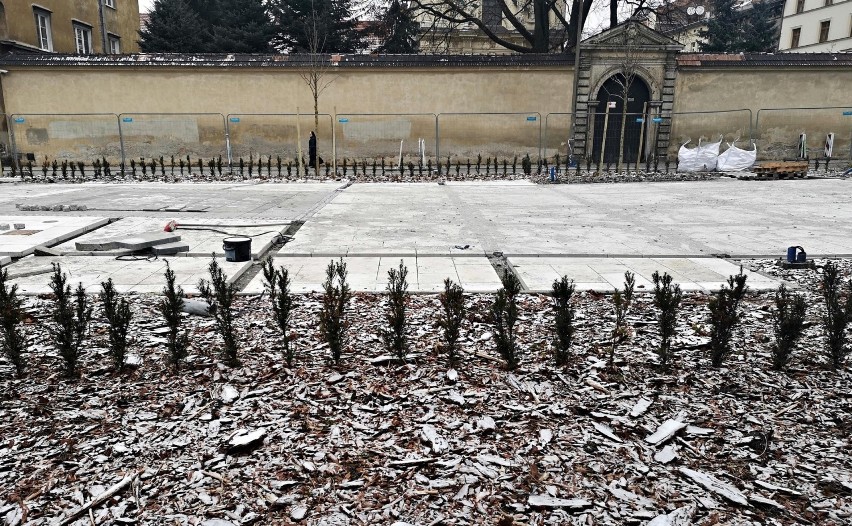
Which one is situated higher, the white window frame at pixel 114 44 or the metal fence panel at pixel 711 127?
the white window frame at pixel 114 44

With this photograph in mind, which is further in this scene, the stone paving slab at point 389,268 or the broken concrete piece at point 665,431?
the stone paving slab at point 389,268

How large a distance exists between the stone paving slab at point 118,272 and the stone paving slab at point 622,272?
371 centimetres

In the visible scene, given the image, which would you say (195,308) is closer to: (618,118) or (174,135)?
(174,135)

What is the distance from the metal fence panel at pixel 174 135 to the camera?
86.3 feet

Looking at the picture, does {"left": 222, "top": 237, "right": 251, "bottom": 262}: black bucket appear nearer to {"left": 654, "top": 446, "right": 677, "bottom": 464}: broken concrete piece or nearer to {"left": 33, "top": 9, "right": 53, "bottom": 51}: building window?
{"left": 654, "top": 446, "right": 677, "bottom": 464}: broken concrete piece

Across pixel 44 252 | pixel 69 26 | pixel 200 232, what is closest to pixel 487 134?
pixel 200 232

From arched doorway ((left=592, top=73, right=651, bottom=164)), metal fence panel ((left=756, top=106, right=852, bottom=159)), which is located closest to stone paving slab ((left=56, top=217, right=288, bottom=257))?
arched doorway ((left=592, top=73, right=651, bottom=164))

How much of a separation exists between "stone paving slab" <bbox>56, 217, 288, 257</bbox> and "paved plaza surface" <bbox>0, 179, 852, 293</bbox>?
36mm

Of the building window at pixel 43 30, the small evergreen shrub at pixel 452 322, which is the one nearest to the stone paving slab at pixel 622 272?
the small evergreen shrub at pixel 452 322

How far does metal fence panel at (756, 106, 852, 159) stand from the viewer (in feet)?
85.9

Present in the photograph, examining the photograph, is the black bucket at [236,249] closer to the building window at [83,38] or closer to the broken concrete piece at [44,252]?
the broken concrete piece at [44,252]

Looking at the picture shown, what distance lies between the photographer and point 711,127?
87.0 feet

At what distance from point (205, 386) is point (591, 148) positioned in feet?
83.5

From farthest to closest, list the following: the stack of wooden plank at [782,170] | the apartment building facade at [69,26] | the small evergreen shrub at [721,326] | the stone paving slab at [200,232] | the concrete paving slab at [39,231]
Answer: the apartment building facade at [69,26] → the stack of wooden plank at [782,170] → the stone paving slab at [200,232] → the concrete paving slab at [39,231] → the small evergreen shrub at [721,326]
